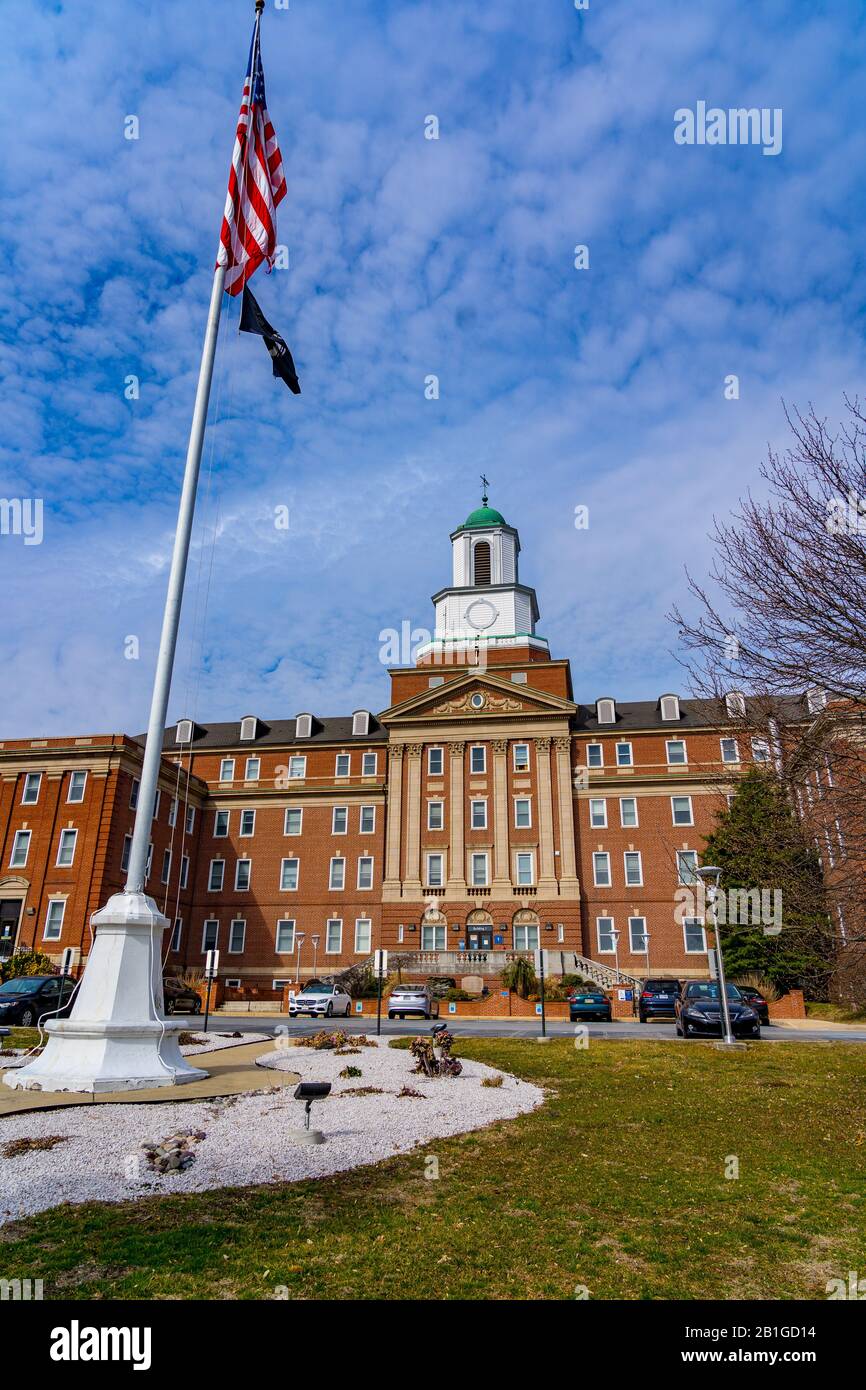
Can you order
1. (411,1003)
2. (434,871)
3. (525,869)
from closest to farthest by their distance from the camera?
(411,1003) → (525,869) → (434,871)

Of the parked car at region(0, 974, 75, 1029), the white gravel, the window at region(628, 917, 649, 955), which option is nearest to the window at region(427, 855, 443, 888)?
the window at region(628, 917, 649, 955)

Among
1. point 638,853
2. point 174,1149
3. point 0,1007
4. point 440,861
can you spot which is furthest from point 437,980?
point 174,1149

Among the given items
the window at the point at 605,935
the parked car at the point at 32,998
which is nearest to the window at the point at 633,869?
the window at the point at 605,935

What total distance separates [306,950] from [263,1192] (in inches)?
1866

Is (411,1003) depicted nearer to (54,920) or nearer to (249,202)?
(54,920)

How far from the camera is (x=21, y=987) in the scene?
2639 centimetres

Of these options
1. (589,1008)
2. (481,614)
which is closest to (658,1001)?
(589,1008)

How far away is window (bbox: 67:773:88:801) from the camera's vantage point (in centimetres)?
4684

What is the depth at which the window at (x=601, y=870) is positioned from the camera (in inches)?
2023

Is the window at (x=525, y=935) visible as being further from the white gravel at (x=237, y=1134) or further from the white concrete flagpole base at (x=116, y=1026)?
the white concrete flagpole base at (x=116, y=1026)

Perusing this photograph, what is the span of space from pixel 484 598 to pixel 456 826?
1701 centimetres
